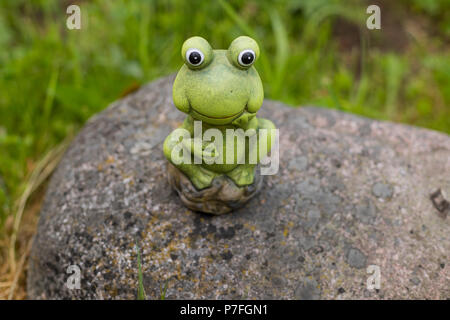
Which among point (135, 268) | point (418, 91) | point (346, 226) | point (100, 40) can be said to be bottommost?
point (135, 268)

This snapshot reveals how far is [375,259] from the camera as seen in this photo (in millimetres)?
2354

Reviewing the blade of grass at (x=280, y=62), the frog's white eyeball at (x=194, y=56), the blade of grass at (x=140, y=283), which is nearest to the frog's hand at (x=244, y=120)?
the frog's white eyeball at (x=194, y=56)

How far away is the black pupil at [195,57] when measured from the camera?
1.89m

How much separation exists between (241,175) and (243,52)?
0.62m

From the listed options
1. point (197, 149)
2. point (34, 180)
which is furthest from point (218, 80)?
point (34, 180)

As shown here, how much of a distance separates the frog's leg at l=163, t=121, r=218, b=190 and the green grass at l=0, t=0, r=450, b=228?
59.5 inches

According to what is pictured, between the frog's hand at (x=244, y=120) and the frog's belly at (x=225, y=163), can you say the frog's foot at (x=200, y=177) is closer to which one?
the frog's belly at (x=225, y=163)

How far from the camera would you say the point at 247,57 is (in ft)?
6.28

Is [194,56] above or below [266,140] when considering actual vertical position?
above

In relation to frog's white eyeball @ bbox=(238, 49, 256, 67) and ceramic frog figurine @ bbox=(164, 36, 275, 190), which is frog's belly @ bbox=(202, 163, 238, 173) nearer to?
ceramic frog figurine @ bbox=(164, 36, 275, 190)

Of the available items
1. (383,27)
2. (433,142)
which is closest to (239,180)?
(433,142)

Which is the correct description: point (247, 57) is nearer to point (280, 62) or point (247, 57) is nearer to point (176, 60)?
point (280, 62)

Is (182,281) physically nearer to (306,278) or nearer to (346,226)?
(306,278)

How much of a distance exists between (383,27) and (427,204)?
306cm
